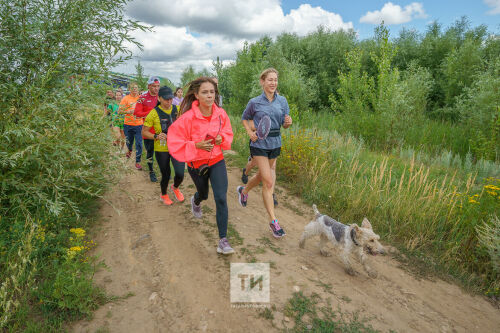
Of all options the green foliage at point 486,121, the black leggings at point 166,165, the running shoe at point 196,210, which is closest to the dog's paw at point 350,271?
the running shoe at point 196,210

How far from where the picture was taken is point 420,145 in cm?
980

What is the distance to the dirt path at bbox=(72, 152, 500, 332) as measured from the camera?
111 inches

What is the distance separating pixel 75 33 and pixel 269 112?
121 inches

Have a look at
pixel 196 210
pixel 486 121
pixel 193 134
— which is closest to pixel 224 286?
pixel 196 210

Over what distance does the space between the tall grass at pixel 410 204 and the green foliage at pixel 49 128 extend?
437cm

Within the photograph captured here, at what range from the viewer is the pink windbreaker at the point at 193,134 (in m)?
3.55

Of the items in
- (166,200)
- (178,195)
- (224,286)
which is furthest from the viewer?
(178,195)

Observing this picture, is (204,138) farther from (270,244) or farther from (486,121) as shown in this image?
(486,121)

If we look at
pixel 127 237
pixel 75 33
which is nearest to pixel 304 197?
pixel 127 237

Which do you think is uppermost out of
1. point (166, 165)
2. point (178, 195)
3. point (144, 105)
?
point (144, 105)

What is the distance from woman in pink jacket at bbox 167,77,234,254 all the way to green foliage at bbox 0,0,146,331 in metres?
1.25

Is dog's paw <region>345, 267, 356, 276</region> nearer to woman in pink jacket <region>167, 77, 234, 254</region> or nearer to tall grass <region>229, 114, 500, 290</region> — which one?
tall grass <region>229, 114, 500, 290</region>

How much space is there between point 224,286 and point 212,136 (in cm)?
196

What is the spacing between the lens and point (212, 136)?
12.1ft
